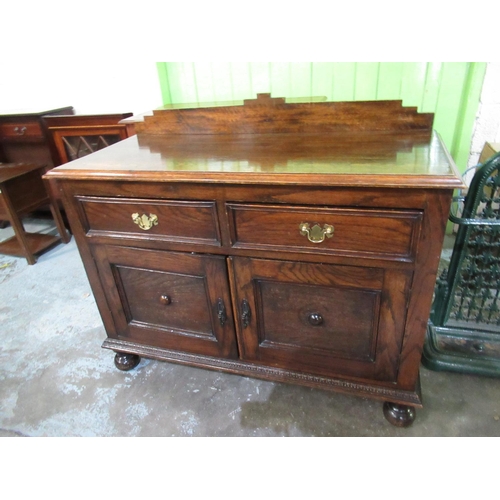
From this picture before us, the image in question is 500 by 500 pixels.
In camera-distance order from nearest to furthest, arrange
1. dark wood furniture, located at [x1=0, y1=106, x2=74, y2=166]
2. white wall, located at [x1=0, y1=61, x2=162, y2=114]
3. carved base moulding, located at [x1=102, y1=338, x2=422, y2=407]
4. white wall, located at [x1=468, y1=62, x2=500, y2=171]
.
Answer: carved base moulding, located at [x1=102, y1=338, x2=422, y2=407] < white wall, located at [x1=468, y1=62, x2=500, y2=171] < white wall, located at [x1=0, y1=61, x2=162, y2=114] < dark wood furniture, located at [x1=0, y1=106, x2=74, y2=166]

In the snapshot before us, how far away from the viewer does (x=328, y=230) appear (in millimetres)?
889

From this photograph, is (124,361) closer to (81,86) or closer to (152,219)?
(152,219)

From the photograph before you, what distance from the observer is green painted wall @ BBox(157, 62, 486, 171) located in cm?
161

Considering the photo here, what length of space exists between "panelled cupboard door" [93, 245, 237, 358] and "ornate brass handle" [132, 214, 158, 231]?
0.30ft

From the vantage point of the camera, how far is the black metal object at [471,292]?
1.03 metres

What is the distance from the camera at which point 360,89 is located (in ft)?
5.47

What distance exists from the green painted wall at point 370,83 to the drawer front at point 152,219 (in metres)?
1.01

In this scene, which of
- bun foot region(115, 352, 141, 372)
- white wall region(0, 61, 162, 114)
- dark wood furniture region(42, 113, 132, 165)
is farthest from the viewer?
dark wood furniture region(42, 113, 132, 165)

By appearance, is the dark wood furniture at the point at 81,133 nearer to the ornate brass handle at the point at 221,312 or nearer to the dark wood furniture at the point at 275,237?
the dark wood furniture at the point at 275,237

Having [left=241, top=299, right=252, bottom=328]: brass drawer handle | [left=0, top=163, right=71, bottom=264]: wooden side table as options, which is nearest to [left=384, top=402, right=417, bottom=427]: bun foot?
[left=241, top=299, right=252, bottom=328]: brass drawer handle

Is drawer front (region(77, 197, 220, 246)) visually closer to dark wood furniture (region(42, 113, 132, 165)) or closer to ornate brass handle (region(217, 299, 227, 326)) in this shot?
ornate brass handle (region(217, 299, 227, 326))

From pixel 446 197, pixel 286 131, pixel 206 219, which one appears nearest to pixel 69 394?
pixel 206 219

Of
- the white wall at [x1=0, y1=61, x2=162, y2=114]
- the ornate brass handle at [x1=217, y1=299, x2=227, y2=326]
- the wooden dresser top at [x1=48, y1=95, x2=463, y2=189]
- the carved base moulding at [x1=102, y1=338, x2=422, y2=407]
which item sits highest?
the white wall at [x1=0, y1=61, x2=162, y2=114]

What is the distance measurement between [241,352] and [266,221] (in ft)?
1.60
